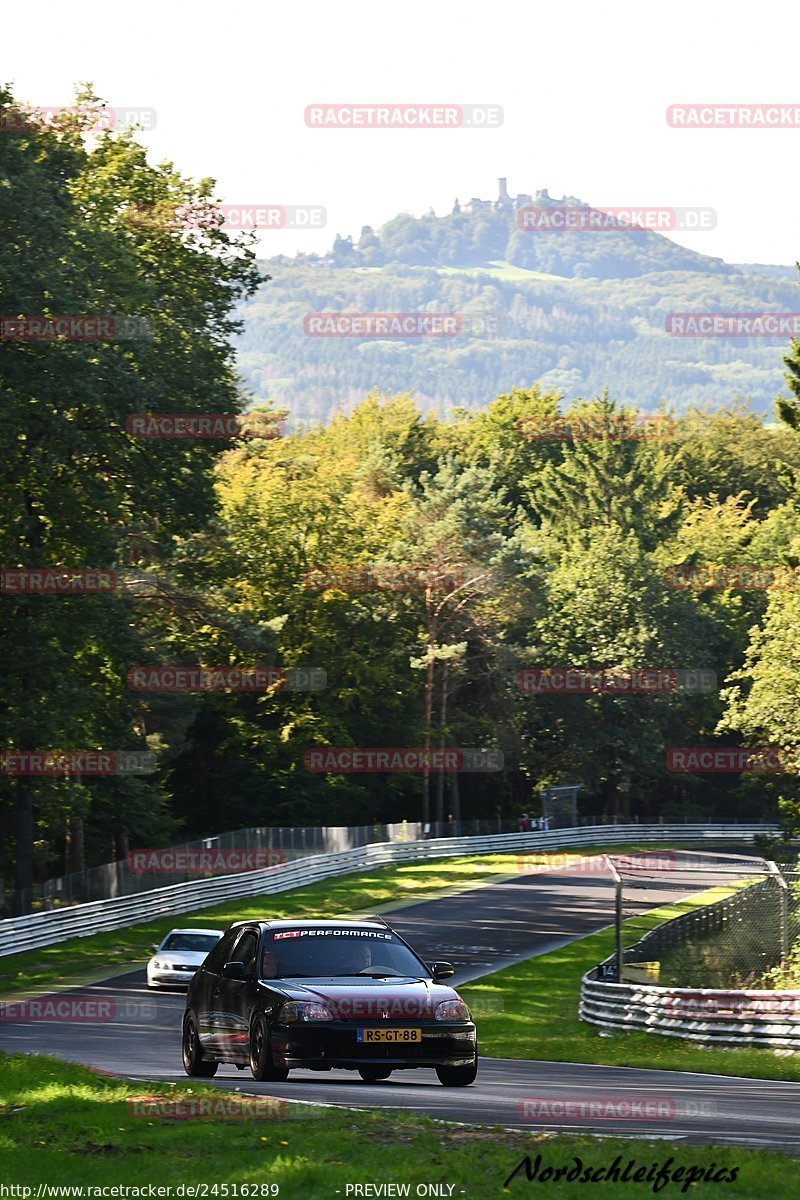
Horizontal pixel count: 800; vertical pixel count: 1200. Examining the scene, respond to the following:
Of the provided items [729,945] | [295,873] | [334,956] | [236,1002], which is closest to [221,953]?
[236,1002]

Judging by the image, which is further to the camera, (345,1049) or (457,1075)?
(457,1075)

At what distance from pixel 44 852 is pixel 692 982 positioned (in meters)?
31.8

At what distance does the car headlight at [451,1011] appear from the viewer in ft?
45.5

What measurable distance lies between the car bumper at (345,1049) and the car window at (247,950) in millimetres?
1052

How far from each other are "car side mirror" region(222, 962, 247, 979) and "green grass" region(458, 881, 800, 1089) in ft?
21.9

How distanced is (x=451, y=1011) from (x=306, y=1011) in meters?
1.24

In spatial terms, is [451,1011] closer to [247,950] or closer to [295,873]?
[247,950]

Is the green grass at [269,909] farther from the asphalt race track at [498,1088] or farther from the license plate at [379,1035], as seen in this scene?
the license plate at [379,1035]

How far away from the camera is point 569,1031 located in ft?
92.3

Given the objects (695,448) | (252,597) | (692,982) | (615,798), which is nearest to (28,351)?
(692,982)

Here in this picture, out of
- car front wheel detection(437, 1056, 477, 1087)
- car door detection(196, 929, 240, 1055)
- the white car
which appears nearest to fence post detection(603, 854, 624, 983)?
the white car

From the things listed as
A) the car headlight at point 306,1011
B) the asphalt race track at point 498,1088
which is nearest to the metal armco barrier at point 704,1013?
the asphalt race track at point 498,1088

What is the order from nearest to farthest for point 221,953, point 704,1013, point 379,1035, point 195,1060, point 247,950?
point 379,1035, point 247,950, point 195,1060, point 221,953, point 704,1013

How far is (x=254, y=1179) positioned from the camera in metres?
9.28
